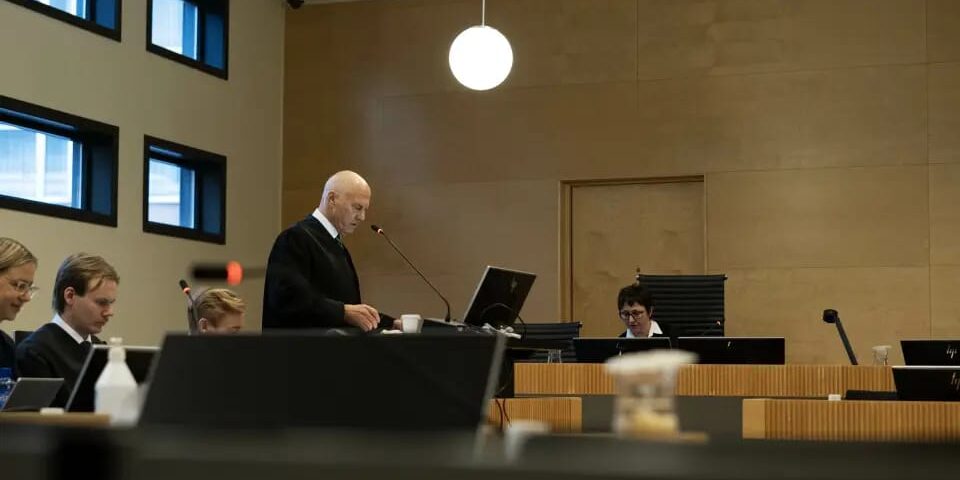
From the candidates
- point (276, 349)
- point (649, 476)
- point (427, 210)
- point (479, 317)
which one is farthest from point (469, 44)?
point (649, 476)

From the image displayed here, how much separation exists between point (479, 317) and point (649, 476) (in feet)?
13.1

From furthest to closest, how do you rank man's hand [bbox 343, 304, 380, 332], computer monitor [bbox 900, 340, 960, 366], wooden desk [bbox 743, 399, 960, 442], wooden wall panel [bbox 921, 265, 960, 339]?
wooden wall panel [bbox 921, 265, 960, 339], computer monitor [bbox 900, 340, 960, 366], man's hand [bbox 343, 304, 380, 332], wooden desk [bbox 743, 399, 960, 442]

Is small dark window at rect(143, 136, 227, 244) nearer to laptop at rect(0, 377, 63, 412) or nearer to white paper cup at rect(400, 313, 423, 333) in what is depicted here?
white paper cup at rect(400, 313, 423, 333)

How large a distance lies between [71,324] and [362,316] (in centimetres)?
131

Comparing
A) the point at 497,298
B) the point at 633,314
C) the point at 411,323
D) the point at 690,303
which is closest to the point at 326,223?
the point at 497,298

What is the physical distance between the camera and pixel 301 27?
9664 millimetres

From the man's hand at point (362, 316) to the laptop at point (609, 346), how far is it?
3.69 ft

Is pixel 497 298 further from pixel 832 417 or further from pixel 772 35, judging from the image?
pixel 772 35

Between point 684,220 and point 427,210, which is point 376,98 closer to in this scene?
point 427,210

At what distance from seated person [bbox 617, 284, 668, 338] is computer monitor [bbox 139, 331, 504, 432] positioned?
17.2 feet

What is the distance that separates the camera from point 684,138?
28.0 feet

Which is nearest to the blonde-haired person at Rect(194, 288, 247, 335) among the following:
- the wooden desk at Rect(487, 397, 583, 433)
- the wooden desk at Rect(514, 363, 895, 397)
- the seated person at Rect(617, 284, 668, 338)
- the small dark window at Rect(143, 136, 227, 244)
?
the wooden desk at Rect(487, 397, 583, 433)

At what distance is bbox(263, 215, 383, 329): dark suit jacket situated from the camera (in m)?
4.76

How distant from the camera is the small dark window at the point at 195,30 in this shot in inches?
342
